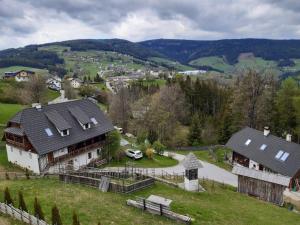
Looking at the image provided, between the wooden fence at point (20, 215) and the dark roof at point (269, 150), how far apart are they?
96.3ft

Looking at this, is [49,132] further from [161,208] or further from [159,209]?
[161,208]

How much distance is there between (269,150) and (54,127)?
27.3 meters

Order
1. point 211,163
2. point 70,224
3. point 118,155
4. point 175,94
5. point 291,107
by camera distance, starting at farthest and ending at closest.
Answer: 1. point 175,94
2. point 291,107
3. point 211,163
4. point 118,155
5. point 70,224

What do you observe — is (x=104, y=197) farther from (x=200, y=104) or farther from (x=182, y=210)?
(x=200, y=104)

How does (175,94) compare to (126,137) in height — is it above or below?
above

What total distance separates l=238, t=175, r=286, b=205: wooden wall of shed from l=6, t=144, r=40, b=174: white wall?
2195cm

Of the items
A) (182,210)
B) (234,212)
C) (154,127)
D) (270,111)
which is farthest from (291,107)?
(182,210)

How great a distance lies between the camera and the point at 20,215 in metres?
17.4

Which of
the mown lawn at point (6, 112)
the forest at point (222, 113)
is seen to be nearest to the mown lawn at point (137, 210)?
the forest at point (222, 113)

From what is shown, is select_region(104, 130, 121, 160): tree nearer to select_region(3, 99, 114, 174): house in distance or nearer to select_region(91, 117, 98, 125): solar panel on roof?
select_region(3, 99, 114, 174): house in distance

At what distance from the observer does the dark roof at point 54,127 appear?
115 ft

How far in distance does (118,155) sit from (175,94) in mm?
36363

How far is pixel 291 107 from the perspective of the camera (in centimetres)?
5825

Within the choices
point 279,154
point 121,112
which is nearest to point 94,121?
point 279,154
